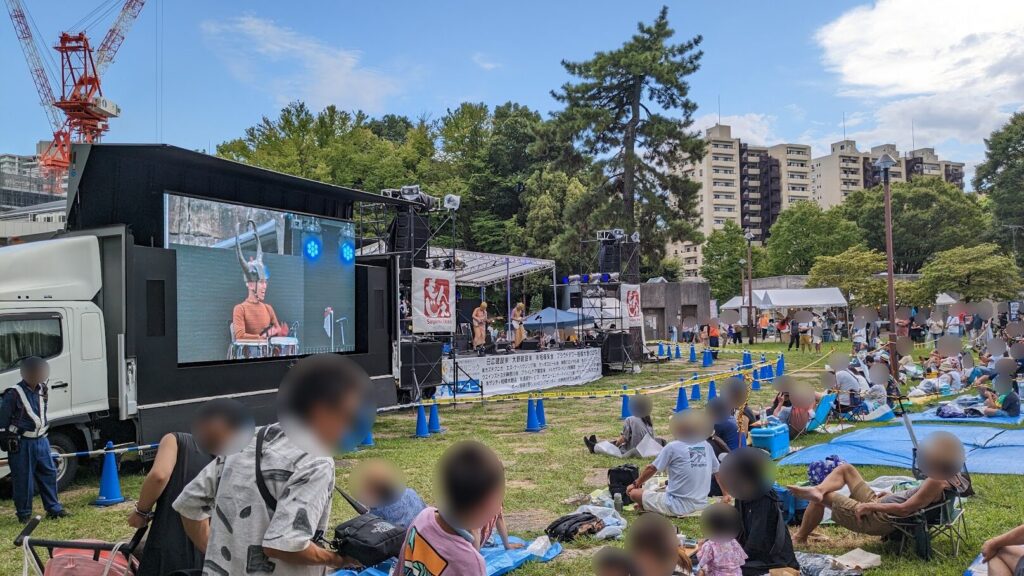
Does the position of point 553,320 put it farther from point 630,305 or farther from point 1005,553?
point 1005,553

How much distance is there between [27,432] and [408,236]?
8635 mm

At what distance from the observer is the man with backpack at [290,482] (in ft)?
6.96

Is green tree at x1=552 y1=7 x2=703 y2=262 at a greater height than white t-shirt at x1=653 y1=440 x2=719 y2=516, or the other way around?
green tree at x1=552 y1=7 x2=703 y2=262

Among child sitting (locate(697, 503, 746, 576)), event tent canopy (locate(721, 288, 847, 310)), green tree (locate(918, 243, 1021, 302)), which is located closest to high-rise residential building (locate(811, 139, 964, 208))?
green tree (locate(918, 243, 1021, 302))

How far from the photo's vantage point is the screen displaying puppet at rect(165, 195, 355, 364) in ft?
32.9

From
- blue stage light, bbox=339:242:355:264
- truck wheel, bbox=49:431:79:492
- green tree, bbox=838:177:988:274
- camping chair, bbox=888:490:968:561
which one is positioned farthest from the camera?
green tree, bbox=838:177:988:274

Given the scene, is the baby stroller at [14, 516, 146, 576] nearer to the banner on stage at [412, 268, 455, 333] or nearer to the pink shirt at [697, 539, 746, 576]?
the pink shirt at [697, 539, 746, 576]

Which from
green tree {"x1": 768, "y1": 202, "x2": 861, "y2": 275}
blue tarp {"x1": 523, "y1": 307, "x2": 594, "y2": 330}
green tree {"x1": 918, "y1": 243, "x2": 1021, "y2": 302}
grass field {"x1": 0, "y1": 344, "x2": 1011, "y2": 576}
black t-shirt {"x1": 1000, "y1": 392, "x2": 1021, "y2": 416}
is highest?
green tree {"x1": 768, "y1": 202, "x2": 861, "y2": 275}

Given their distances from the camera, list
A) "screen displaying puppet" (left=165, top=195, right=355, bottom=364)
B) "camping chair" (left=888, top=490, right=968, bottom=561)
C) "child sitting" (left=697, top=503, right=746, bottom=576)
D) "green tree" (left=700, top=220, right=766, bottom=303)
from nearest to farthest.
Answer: "child sitting" (left=697, top=503, right=746, bottom=576) < "camping chair" (left=888, top=490, right=968, bottom=561) < "screen displaying puppet" (left=165, top=195, right=355, bottom=364) < "green tree" (left=700, top=220, right=766, bottom=303)

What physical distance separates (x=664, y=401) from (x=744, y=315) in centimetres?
2877

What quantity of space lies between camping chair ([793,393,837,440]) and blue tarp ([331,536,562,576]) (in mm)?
6615

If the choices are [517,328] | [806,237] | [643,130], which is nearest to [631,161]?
[643,130]

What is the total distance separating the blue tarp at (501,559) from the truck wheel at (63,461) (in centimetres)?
482

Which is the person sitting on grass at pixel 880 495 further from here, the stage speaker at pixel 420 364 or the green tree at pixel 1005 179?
the green tree at pixel 1005 179
